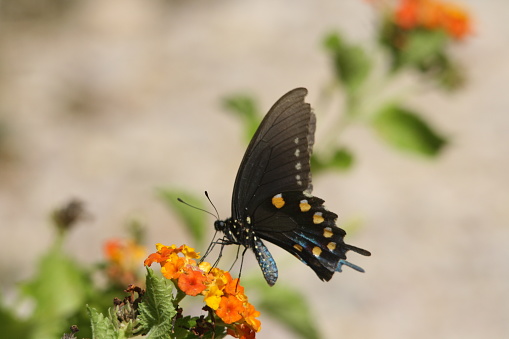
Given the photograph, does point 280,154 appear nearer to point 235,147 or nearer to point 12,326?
point 12,326

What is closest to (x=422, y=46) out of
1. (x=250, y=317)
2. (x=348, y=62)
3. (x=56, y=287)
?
(x=348, y=62)

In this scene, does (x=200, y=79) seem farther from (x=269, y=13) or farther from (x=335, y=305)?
(x=335, y=305)

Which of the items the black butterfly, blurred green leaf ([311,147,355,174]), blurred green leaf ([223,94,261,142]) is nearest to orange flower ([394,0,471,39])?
blurred green leaf ([311,147,355,174])

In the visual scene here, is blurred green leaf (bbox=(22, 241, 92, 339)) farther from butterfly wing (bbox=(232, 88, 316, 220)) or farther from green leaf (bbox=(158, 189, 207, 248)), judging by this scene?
butterfly wing (bbox=(232, 88, 316, 220))

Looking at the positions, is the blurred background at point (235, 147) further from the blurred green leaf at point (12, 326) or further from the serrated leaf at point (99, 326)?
the serrated leaf at point (99, 326)

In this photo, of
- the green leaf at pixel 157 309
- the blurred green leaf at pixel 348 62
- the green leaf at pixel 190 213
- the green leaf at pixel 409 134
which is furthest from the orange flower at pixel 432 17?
the green leaf at pixel 157 309

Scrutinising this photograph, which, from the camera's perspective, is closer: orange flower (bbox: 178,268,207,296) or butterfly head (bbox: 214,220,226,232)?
orange flower (bbox: 178,268,207,296)
